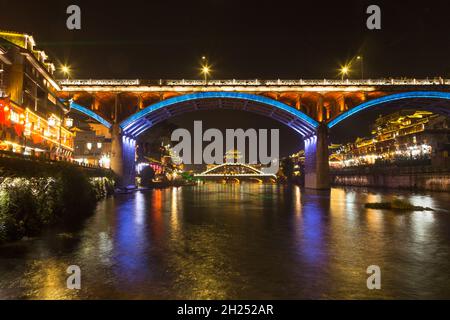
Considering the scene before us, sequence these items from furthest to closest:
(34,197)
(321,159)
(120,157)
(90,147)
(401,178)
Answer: (90,147)
(401,178)
(321,159)
(120,157)
(34,197)

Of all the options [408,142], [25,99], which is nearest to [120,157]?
[25,99]

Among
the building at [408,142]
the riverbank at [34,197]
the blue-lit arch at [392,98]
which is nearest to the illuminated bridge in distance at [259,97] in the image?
the blue-lit arch at [392,98]

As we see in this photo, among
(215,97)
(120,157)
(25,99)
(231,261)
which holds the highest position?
(215,97)

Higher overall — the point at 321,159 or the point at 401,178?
the point at 321,159

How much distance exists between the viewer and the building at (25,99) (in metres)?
33.9

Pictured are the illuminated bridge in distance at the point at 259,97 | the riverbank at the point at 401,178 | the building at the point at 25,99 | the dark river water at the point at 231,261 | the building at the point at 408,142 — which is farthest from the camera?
the building at the point at 408,142

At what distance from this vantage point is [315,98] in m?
67.0

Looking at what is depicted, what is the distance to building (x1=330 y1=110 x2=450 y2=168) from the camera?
247 feet

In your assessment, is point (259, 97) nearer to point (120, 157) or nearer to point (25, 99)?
point (120, 157)

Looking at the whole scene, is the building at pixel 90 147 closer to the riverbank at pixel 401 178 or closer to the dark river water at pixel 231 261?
the riverbank at pixel 401 178

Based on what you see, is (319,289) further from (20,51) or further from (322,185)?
(322,185)

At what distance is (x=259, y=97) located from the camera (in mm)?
64688

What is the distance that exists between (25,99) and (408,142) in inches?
3528

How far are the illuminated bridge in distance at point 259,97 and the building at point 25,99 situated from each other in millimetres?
12097
